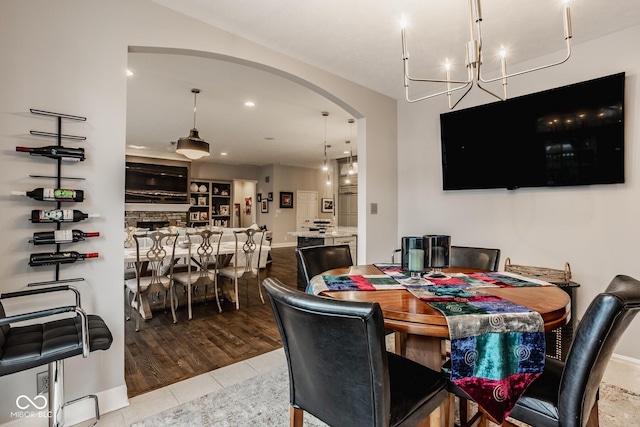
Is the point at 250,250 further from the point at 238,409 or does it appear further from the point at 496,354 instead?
the point at 496,354

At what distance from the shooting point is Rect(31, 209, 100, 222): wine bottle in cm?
168

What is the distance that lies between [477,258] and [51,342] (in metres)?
2.61

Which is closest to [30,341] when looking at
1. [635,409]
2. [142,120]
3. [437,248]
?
[437,248]

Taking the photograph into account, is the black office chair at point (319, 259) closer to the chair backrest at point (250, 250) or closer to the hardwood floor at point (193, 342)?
the hardwood floor at point (193, 342)

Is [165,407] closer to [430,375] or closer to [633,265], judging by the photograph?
[430,375]

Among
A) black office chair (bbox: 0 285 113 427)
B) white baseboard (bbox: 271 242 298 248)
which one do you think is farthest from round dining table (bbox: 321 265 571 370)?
white baseboard (bbox: 271 242 298 248)

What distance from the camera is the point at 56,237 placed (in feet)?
5.60

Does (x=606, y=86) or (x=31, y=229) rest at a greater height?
(x=606, y=86)

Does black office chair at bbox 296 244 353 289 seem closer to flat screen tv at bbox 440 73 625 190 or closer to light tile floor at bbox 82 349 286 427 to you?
light tile floor at bbox 82 349 286 427

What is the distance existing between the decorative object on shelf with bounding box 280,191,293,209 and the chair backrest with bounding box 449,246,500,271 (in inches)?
318

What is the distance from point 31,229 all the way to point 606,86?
4.04m

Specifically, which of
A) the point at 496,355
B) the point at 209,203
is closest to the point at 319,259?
the point at 496,355

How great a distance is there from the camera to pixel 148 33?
2.09m

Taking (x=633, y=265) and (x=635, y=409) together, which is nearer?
(x=635, y=409)
